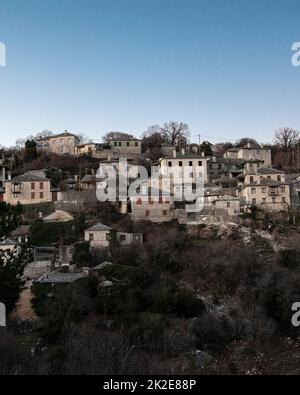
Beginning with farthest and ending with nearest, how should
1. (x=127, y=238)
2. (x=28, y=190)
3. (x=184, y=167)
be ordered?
(x=184, y=167), (x=28, y=190), (x=127, y=238)

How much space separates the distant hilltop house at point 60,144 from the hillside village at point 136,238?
8.35 metres

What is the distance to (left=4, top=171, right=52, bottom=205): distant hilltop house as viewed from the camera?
54.1 meters

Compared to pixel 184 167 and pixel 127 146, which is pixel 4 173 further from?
pixel 127 146

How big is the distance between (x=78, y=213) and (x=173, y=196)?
33.2 ft

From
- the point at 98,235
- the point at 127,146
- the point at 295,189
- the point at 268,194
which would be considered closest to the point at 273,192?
the point at 268,194

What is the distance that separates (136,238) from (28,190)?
53.6ft

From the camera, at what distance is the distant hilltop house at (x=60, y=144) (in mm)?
80375

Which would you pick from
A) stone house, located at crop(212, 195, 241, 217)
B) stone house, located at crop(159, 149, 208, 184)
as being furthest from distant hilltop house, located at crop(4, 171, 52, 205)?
stone house, located at crop(212, 195, 241, 217)

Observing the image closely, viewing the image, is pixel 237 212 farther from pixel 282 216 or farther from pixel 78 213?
pixel 78 213

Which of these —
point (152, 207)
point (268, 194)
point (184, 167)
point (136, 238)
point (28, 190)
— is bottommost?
point (136, 238)

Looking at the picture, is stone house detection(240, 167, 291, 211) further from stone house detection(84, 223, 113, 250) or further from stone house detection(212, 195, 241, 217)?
stone house detection(84, 223, 113, 250)

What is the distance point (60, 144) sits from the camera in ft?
266

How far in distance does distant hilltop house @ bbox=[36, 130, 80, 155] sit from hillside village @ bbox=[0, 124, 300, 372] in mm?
8349

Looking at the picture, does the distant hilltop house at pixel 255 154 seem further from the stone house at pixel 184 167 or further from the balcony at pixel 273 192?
the balcony at pixel 273 192
